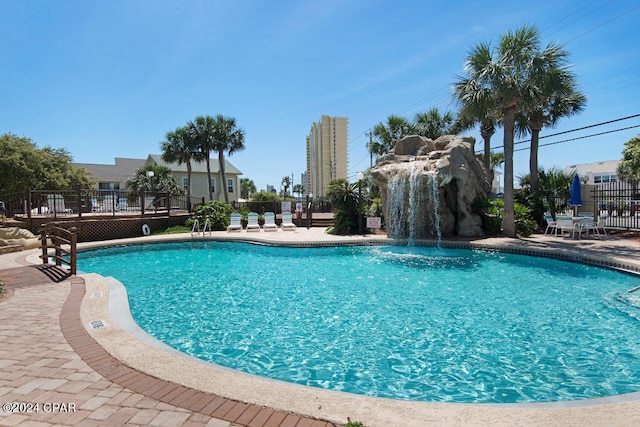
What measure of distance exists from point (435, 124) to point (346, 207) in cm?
1159

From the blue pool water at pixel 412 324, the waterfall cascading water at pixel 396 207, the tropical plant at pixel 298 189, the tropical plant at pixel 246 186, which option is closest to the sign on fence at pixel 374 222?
the waterfall cascading water at pixel 396 207

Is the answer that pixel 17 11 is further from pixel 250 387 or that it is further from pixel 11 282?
pixel 250 387

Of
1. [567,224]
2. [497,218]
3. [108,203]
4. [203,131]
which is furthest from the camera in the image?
[203,131]

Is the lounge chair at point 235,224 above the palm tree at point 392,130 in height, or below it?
below

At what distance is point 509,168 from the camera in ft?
43.8

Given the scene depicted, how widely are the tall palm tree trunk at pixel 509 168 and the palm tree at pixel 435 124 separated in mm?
9914

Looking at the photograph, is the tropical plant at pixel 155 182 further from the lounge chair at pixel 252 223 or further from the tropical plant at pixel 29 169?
the lounge chair at pixel 252 223

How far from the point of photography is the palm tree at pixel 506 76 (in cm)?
1227

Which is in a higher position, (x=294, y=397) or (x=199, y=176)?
(x=199, y=176)

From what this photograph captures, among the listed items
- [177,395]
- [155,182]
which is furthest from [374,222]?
[155,182]

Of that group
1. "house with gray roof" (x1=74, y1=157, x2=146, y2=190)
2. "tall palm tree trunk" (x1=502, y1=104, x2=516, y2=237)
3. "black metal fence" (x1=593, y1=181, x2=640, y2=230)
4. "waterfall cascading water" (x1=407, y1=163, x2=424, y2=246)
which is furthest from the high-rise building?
"tall palm tree trunk" (x1=502, y1=104, x2=516, y2=237)

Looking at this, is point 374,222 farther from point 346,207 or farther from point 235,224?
point 235,224

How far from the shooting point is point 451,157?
43.5ft

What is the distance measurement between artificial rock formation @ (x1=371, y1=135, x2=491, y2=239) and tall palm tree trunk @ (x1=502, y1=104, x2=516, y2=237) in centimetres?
121
